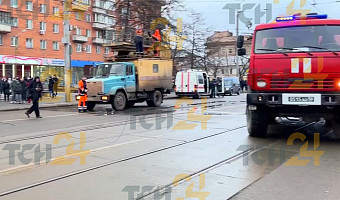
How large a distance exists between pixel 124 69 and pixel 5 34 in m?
29.2

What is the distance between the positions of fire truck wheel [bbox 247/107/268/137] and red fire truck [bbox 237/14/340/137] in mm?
24

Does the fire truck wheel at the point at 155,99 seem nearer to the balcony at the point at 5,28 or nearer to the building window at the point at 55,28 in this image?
the balcony at the point at 5,28

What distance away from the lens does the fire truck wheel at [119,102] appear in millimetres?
16578

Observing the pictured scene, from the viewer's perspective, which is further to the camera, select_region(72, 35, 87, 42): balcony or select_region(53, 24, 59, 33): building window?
select_region(72, 35, 87, 42): balcony

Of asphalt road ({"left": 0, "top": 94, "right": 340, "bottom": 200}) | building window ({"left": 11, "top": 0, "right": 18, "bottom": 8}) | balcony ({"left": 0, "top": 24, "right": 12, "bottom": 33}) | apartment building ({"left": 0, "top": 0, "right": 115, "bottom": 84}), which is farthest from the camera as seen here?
apartment building ({"left": 0, "top": 0, "right": 115, "bottom": 84})

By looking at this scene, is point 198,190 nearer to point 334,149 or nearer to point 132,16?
point 334,149

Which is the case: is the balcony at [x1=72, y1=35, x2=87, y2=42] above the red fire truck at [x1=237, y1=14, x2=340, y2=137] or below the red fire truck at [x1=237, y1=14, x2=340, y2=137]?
above

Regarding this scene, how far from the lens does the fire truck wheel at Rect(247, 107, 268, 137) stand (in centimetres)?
827

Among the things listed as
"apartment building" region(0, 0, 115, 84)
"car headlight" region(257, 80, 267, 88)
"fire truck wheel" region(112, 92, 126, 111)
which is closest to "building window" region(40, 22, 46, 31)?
"apartment building" region(0, 0, 115, 84)

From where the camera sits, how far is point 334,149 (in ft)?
23.9

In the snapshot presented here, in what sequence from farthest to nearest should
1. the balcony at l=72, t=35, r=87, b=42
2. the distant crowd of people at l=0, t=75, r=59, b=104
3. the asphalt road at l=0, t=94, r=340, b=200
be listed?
1. the balcony at l=72, t=35, r=87, b=42
2. the distant crowd of people at l=0, t=75, r=59, b=104
3. the asphalt road at l=0, t=94, r=340, b=200

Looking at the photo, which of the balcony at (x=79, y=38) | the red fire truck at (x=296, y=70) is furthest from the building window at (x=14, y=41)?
the red fire truck at (x=296, y=70)

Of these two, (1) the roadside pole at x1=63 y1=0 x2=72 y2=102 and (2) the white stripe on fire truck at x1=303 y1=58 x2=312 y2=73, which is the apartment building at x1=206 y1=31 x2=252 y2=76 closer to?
(1) the roadside pole at x1=63 y1=0 x2=72 y2=102

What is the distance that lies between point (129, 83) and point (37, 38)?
31.2 meters
